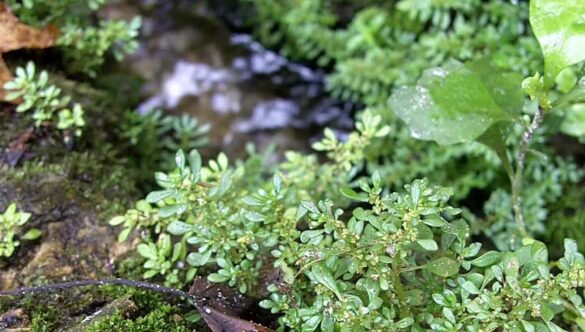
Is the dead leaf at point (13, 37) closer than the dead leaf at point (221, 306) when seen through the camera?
No

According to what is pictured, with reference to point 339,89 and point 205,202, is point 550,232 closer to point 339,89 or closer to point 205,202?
point 339,89

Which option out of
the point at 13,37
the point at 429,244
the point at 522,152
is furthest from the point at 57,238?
the point at 522,152

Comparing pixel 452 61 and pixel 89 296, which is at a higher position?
pixel 452 61

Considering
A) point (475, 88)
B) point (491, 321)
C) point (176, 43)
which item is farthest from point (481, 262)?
point (176, 43)

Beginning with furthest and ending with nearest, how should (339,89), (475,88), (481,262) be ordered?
(339,89) < (475,88) < (481,262)

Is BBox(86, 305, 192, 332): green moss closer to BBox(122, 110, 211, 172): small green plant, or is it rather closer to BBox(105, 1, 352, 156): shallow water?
BBox(122, 110, 211, 172): small green plant

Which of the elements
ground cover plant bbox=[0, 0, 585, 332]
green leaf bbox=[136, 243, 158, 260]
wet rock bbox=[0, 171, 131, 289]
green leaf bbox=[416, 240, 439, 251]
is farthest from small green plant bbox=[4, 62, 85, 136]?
green leaf bbox=[416, 240, 439, 251]

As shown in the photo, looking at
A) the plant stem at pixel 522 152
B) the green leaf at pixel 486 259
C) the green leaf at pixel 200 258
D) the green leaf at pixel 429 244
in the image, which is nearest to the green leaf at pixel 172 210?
the green leaf at pixel 200 258

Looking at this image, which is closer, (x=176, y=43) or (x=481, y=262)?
(x=481, y=262)

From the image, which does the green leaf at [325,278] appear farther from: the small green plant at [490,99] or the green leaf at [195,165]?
the small green plant at [490,99]

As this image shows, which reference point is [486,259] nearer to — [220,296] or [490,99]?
[490,99]
